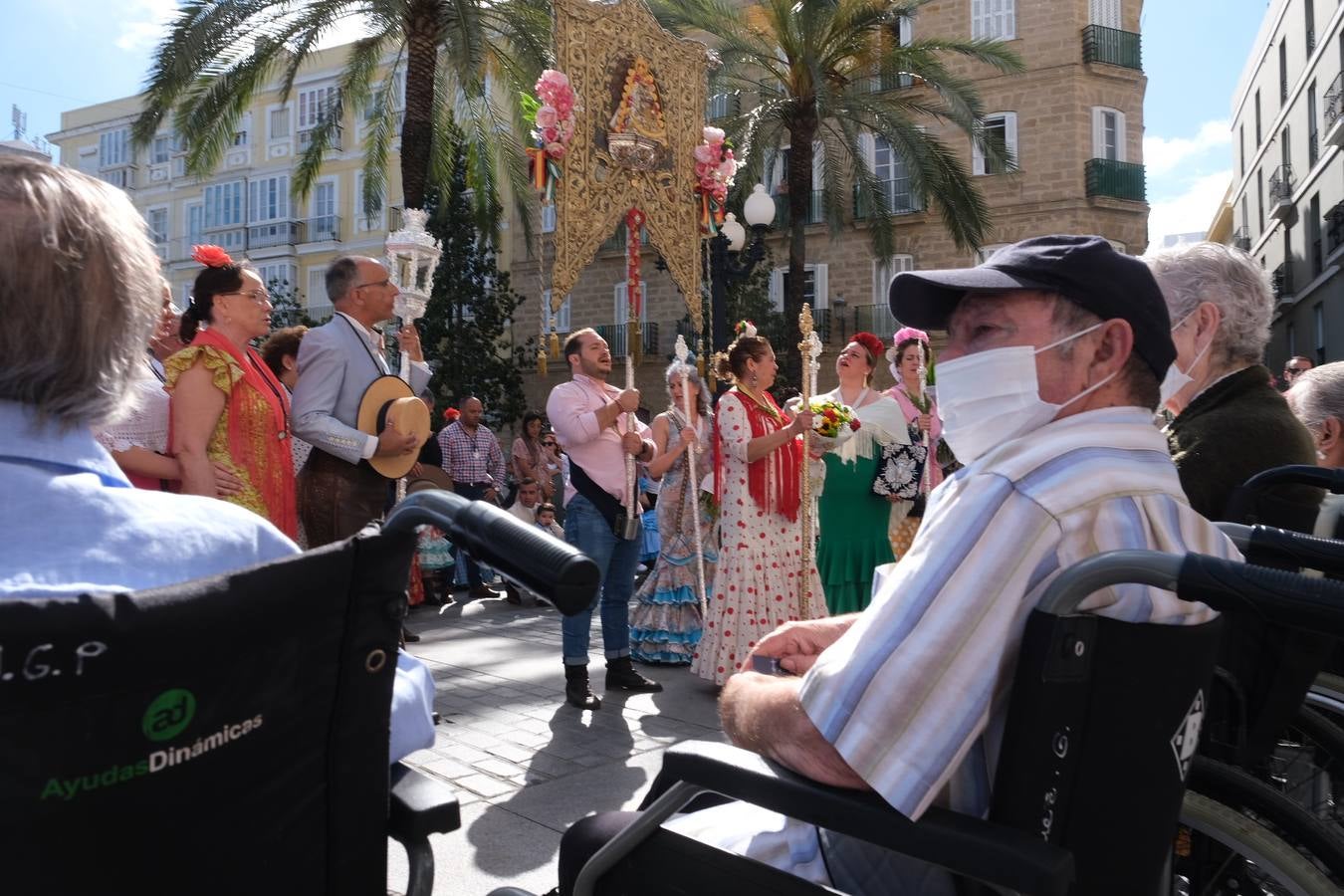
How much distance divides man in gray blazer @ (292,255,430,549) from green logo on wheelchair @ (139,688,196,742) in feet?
11.2

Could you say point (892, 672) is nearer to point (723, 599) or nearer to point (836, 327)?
point (723, 599)

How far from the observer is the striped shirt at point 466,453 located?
11.4 m

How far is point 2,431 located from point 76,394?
→ 0.30 ft

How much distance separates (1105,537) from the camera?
1.62 metres

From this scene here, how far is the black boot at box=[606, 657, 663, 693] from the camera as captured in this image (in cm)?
608

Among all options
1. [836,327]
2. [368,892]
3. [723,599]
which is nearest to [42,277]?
[368,892]

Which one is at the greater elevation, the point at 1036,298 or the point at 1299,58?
the point at 1299,58

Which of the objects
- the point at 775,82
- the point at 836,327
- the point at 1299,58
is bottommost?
the point at 836,327

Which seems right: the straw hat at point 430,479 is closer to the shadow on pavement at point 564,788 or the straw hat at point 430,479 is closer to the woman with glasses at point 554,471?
the shadow on pavement at point 564,788

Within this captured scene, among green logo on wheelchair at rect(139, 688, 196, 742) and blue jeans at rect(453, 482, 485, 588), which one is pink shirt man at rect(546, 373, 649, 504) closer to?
green logo on wheelchair at rect(139, 688, 196, 742)

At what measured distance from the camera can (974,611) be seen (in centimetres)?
158

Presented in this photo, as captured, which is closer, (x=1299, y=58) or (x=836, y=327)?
(x=836, y=327)

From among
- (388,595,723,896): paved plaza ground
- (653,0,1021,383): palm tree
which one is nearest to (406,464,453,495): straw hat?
(388,595,723,896): paved plaza ground

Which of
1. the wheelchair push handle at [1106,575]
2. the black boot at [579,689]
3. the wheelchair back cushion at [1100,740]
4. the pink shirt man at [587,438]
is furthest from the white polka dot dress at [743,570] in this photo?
the wheelchair push handle at [1106,575]
